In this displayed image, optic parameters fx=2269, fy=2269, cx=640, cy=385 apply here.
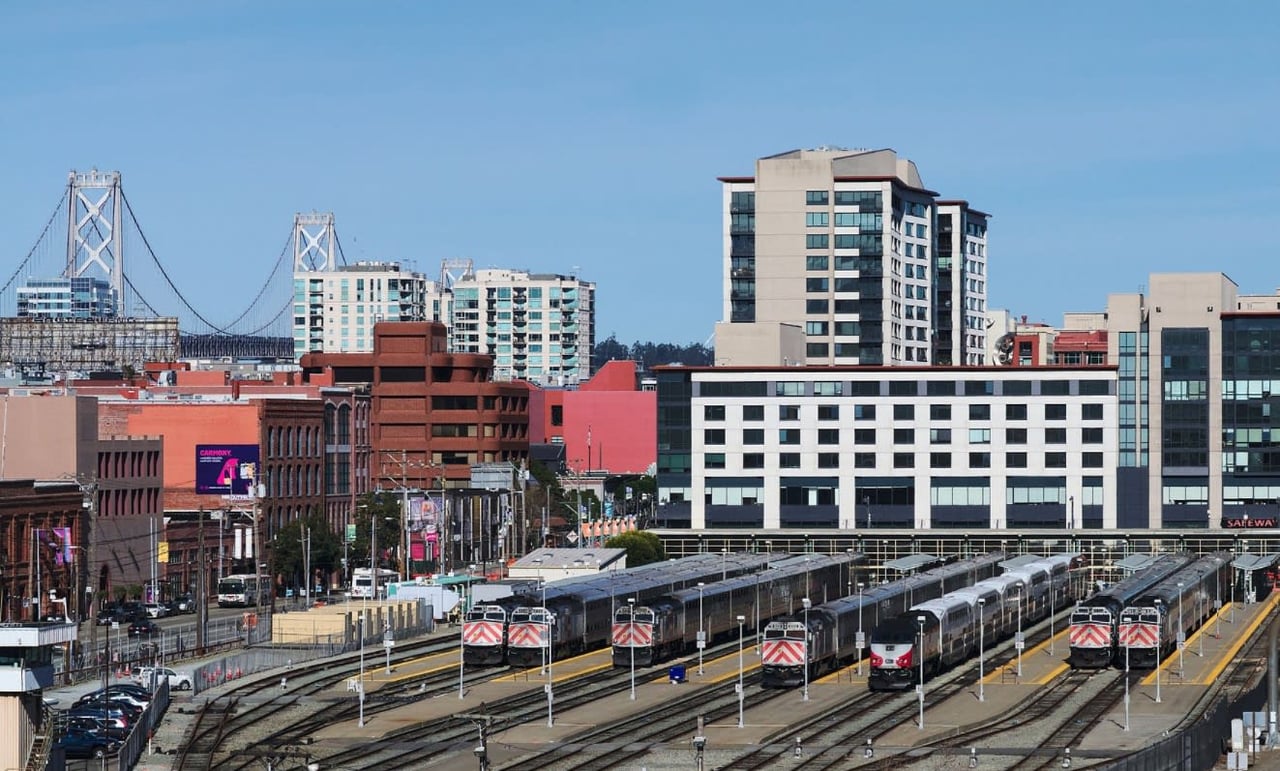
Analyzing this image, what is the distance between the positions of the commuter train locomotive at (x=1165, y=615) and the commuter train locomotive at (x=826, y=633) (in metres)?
10.8

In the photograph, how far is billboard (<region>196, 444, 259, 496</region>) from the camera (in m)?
168

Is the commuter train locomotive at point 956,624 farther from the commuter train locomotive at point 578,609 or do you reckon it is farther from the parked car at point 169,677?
the parked car at point 169,677

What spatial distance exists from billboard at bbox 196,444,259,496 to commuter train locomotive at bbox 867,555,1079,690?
202 feet

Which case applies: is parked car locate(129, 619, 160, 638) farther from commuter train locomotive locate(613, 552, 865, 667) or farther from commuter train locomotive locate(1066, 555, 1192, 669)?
commuter train locomotive locate(1066, 555, 1192, 669)

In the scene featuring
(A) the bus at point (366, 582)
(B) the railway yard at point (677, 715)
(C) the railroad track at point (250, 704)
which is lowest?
(A) the bus at point (366, 582)

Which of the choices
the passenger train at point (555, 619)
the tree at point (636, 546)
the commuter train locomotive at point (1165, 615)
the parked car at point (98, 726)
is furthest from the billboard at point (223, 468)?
the parked car at point (98, 726)

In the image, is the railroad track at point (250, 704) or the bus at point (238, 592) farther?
the bus at point (238, 592)

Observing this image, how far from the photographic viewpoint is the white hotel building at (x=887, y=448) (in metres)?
172

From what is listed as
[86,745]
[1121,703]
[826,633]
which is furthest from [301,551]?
[86,745]

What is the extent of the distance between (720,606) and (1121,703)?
2972 centimetres

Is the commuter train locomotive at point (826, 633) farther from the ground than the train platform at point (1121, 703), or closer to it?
farther from the ground

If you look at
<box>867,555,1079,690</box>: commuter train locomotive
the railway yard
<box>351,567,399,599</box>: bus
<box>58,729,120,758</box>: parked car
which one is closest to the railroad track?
the railway yard

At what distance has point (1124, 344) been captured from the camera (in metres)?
175

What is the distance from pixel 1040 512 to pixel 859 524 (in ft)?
44.9
